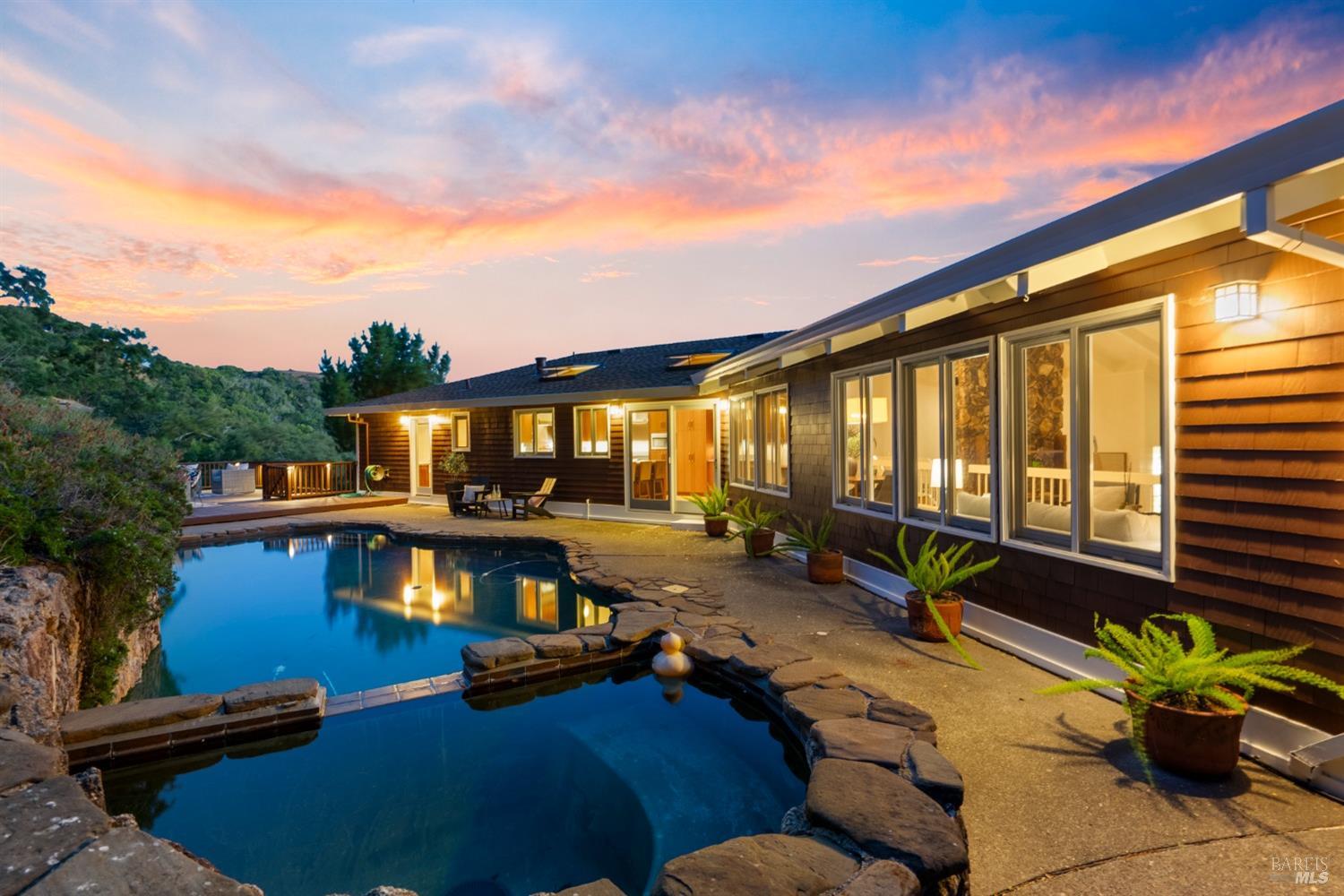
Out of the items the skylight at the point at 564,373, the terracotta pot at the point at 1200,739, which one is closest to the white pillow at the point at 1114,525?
the terracotta pot at the point at 1200,739

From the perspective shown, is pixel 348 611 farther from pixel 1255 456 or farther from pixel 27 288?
pixel 27 288

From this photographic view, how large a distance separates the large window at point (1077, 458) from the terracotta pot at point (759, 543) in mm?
3908

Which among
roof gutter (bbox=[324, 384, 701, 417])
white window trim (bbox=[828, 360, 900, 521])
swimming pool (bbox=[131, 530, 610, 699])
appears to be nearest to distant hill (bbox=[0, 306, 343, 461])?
swimming pool (bbox=[131, 530, 610, 699])

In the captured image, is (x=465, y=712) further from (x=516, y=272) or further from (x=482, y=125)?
(x=516, y=272)

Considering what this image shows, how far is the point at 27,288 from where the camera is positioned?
1695 cm

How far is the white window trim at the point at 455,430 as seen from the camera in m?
14.3

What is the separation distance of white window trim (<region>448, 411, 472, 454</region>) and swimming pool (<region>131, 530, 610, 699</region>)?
4414 mm

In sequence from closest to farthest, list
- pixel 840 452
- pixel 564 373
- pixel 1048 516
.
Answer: pixel 1048 516, pixel 840 452, pixel 564 373

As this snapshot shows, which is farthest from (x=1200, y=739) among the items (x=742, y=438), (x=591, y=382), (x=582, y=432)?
(x=591, y=382)

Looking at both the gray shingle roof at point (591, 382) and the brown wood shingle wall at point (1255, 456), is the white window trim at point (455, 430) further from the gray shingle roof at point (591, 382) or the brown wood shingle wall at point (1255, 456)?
the brown wood shingle wall at point (1255, 456)

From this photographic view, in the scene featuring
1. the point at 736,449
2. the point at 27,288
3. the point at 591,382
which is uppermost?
the point at 27,288

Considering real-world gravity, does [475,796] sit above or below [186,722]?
below

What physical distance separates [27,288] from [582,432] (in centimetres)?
1633

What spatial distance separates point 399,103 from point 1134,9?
30.6 feet
